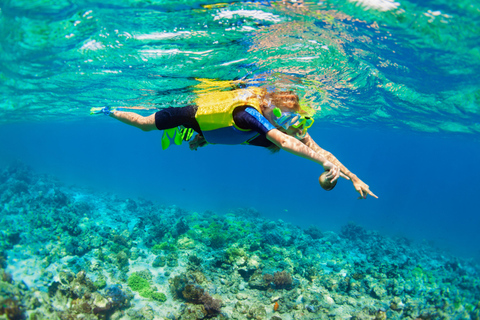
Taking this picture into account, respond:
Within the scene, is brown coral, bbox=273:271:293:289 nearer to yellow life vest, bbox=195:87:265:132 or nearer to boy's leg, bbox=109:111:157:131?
yellow life vest, bbox=195:87:265:132

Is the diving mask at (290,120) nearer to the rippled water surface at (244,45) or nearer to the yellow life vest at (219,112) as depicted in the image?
the yellow life vest at (219,112)

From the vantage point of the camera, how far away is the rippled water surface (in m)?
6.24

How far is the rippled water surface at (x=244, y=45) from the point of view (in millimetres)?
6238

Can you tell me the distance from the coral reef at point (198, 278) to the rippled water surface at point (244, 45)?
7.10 m

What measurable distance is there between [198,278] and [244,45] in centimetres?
772

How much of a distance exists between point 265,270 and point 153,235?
533cm

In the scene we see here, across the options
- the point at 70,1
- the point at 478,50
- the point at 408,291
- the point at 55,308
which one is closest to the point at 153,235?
the point at 55,308

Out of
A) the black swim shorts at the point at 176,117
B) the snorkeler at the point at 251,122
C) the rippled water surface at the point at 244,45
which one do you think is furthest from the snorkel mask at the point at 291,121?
the rippled water surface at the point at 244,45

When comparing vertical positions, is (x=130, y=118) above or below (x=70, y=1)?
below

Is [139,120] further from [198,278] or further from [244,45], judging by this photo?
[198,278]

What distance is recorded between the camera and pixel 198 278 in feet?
25.6

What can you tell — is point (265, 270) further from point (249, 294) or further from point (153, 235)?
point (153, 235)

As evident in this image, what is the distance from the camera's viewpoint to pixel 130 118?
4715mm

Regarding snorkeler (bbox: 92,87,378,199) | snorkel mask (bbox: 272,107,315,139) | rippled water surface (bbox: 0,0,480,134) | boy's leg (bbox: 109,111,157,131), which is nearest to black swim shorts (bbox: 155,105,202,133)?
snorkeler (bbox: 92,87,378,199)
